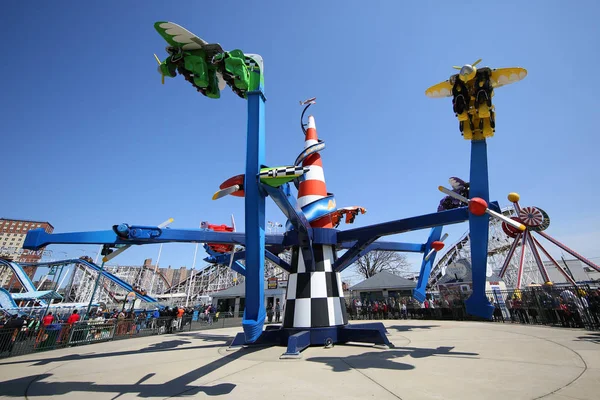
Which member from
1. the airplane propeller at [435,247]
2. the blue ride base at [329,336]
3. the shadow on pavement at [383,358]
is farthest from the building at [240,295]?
the shadow on pavement at [383,358]

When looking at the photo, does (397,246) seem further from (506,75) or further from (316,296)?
(506,75)

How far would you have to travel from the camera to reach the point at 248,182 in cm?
554

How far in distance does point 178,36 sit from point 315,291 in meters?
7.41

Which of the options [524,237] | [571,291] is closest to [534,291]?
[571,291]

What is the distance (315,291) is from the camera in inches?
330

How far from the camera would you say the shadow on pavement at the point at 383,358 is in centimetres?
561

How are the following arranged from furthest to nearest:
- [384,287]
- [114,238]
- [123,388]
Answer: [384,287] → [114,238] → [123,388]

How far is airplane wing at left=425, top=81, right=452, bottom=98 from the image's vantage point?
23.3ft

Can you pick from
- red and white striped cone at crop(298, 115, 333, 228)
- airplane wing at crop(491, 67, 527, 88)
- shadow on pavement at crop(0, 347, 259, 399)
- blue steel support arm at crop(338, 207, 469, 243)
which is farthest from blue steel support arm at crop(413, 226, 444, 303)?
shadow on pavement at crop(0, 347, 259, 399)

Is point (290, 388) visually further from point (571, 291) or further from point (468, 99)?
point (571, 291)

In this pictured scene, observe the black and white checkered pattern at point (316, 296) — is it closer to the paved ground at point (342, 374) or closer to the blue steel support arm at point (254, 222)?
the paved ground at point (342, 374)

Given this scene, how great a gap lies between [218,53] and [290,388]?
661 cm

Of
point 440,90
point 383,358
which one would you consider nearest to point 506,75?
point 440,90

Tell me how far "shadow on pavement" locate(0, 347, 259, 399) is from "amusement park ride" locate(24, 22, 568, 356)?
3.28 feet
